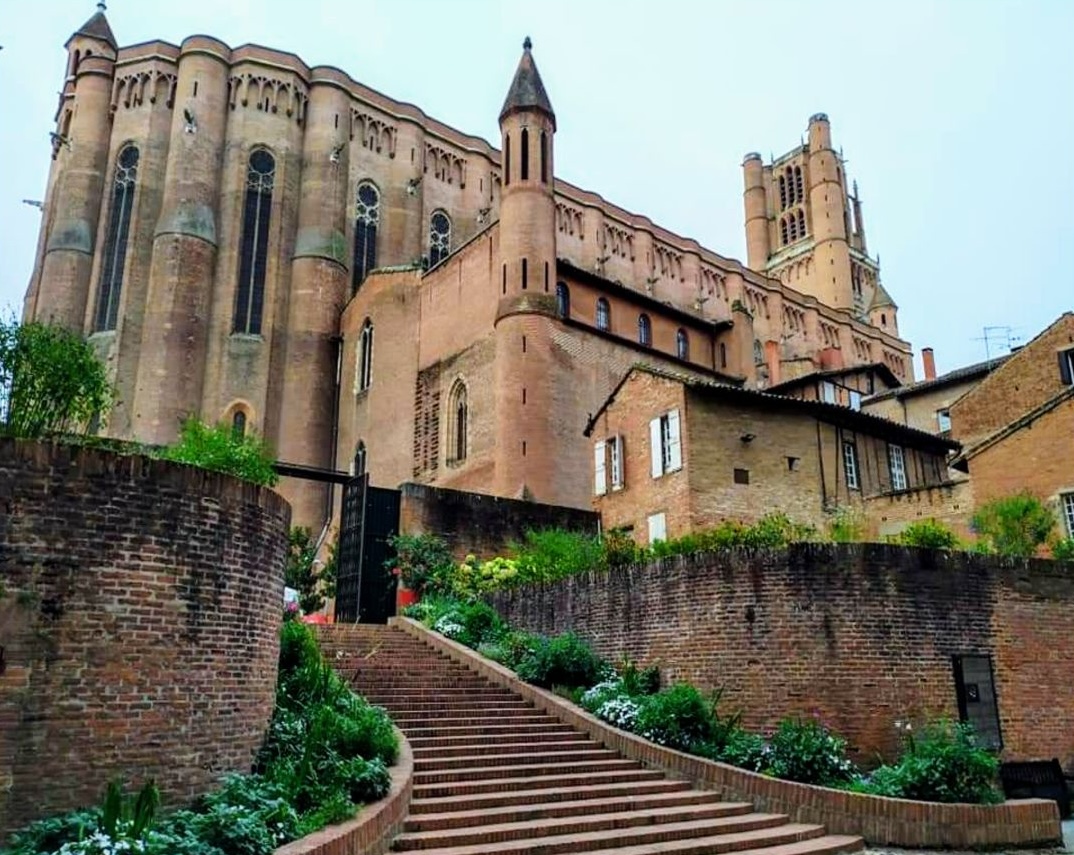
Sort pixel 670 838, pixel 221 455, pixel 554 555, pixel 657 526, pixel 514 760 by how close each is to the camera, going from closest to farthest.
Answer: pixel 670 838 → pixel 514 760 → pixel 221 455 → pixel 554 555 → pixel 657 526

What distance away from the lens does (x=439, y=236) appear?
47.2 meters

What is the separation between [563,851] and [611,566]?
6.66 m

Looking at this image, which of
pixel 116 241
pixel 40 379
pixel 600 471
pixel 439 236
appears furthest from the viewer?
pixel 439 236

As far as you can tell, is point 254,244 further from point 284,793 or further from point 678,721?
point 284,793

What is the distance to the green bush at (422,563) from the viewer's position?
21.4 metres

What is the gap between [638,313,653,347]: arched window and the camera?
118 feet

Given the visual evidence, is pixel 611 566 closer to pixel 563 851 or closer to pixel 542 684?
pixel 542 684

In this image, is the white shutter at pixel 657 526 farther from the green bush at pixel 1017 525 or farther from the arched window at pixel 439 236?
the arched window at pixel 439 236

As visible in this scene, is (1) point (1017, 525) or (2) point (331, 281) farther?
(2) point (331, 281)

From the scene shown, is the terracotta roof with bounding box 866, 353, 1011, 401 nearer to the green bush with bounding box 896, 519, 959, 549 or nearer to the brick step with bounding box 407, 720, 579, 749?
the green bush with bounding box 896, 519, 959, 549

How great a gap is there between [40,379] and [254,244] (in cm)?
3386

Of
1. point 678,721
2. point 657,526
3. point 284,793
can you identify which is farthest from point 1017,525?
point 284,793

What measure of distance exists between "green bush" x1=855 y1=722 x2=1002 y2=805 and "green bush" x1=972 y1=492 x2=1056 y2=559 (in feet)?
24.9

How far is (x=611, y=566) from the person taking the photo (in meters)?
15.5
